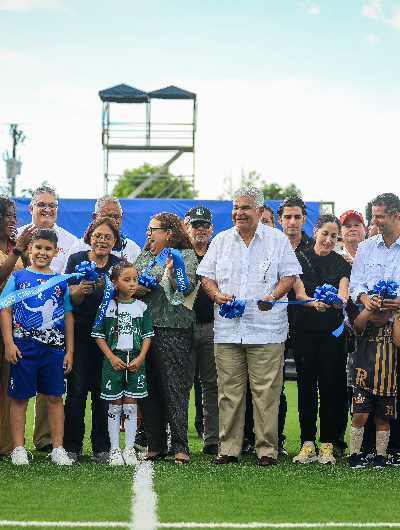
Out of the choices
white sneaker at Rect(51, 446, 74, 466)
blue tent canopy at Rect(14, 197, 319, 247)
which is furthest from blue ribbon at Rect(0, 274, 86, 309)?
blue tent canopy at Rect(14, 197, 319, 247)

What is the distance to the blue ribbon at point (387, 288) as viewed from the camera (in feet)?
17.5

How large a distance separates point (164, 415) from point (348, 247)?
2.65 m

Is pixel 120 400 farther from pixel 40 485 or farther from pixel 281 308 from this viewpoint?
pixel 281 308

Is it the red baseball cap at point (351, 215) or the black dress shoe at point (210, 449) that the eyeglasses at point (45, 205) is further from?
the red baseball cap at point (351, 215)

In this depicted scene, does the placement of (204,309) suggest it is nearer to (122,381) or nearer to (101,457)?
(122,381)

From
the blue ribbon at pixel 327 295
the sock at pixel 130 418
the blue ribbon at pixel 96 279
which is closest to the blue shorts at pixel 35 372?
the blue ribbon at pixel 96 279

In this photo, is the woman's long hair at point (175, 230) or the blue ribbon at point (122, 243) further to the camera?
the blue ribbon at point (122, 243)

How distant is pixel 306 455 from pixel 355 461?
461mm

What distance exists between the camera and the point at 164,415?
581 cm

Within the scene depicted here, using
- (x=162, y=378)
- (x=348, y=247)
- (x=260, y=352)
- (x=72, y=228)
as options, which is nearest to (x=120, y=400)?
(x=162, y=378)

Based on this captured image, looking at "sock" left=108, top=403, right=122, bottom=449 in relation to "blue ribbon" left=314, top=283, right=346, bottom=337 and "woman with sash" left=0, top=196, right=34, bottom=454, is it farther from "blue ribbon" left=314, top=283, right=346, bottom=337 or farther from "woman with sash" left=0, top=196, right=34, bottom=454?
"blue ribbon" left=314, top=283, right=346, bottom=337

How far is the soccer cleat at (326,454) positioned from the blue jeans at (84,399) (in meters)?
1.77

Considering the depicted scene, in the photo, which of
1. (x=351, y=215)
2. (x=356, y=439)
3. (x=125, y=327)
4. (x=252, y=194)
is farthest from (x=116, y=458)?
(x=351, y=215)

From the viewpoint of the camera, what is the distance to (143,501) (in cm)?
406
